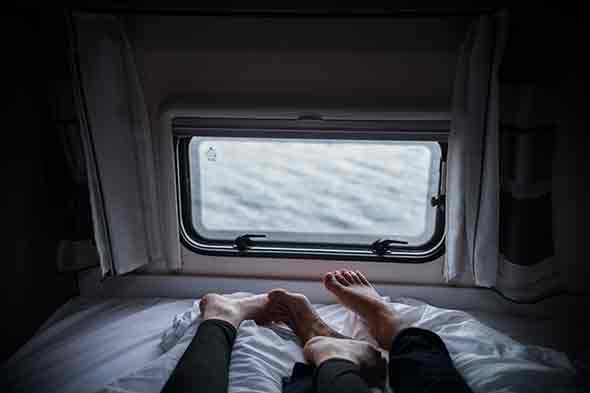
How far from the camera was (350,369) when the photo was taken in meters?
1.22

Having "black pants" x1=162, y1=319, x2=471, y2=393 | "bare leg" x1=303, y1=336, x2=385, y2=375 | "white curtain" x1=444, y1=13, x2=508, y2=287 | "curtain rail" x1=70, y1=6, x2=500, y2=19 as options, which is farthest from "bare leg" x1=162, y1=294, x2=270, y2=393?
"curtain rail" x1=70, y1=6, x2=500, y2=19

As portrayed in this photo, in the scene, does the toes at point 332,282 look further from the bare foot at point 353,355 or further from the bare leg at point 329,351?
the bare foot at point 353,355

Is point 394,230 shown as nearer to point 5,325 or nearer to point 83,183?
point 83,183

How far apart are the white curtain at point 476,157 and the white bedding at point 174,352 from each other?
209 mm

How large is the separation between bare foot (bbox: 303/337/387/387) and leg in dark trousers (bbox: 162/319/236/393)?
23cm

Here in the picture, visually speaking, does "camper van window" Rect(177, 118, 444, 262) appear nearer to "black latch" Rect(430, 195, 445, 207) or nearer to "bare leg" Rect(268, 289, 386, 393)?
"black latch" Rect(430, 195, 445, 207)

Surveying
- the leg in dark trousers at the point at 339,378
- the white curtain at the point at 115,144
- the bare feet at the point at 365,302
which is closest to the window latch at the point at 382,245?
the bare feet at the point at 365,302

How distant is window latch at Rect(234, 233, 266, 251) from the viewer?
1893 millimetres

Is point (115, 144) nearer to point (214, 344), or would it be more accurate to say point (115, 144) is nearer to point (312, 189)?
point (214, 344)

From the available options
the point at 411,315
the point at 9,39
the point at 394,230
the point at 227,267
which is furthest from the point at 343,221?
the point at 9,39

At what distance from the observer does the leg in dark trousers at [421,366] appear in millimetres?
1138

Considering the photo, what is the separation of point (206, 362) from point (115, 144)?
30.8 inches

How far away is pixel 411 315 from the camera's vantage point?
5.13 feet

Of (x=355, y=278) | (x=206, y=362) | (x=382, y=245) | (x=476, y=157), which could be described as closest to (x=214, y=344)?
(x=206, y=362)
